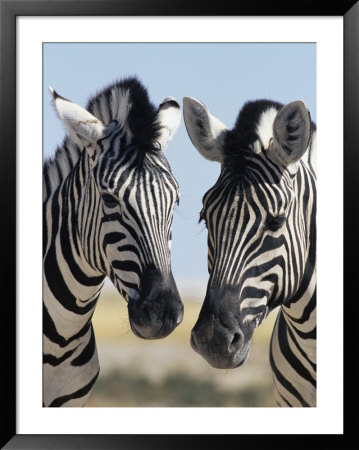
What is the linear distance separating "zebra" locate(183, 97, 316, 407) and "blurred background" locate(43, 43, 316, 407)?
6 centimetres

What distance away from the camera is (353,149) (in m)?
3.50

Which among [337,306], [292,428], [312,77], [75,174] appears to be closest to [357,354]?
[337,306]

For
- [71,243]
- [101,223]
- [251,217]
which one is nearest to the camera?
[251,217]

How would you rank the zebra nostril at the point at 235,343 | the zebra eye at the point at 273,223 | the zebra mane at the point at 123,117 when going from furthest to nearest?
the zebra mane at the point at 123,117 < the zebra eye at the point at 273,223 < the zebra nostril at the point at 235,343

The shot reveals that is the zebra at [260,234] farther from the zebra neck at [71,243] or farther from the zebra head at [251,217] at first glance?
the zebra neck at [71,243]

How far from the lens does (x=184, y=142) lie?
3615mm

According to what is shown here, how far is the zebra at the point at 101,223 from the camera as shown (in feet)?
11.5

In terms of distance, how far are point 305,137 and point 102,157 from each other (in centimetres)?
102

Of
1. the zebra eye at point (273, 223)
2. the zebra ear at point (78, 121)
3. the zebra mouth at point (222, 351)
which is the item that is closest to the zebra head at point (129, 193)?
the zebra ear at point (78, 121)

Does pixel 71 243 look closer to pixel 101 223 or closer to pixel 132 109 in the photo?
pixel 101 223

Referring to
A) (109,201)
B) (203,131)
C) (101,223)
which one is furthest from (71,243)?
(203,131)

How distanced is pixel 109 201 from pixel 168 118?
1.67ft

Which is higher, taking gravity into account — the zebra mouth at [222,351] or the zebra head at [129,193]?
the zebra head at [129,193]

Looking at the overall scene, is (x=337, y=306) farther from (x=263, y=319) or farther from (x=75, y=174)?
(x=75, y=174)
